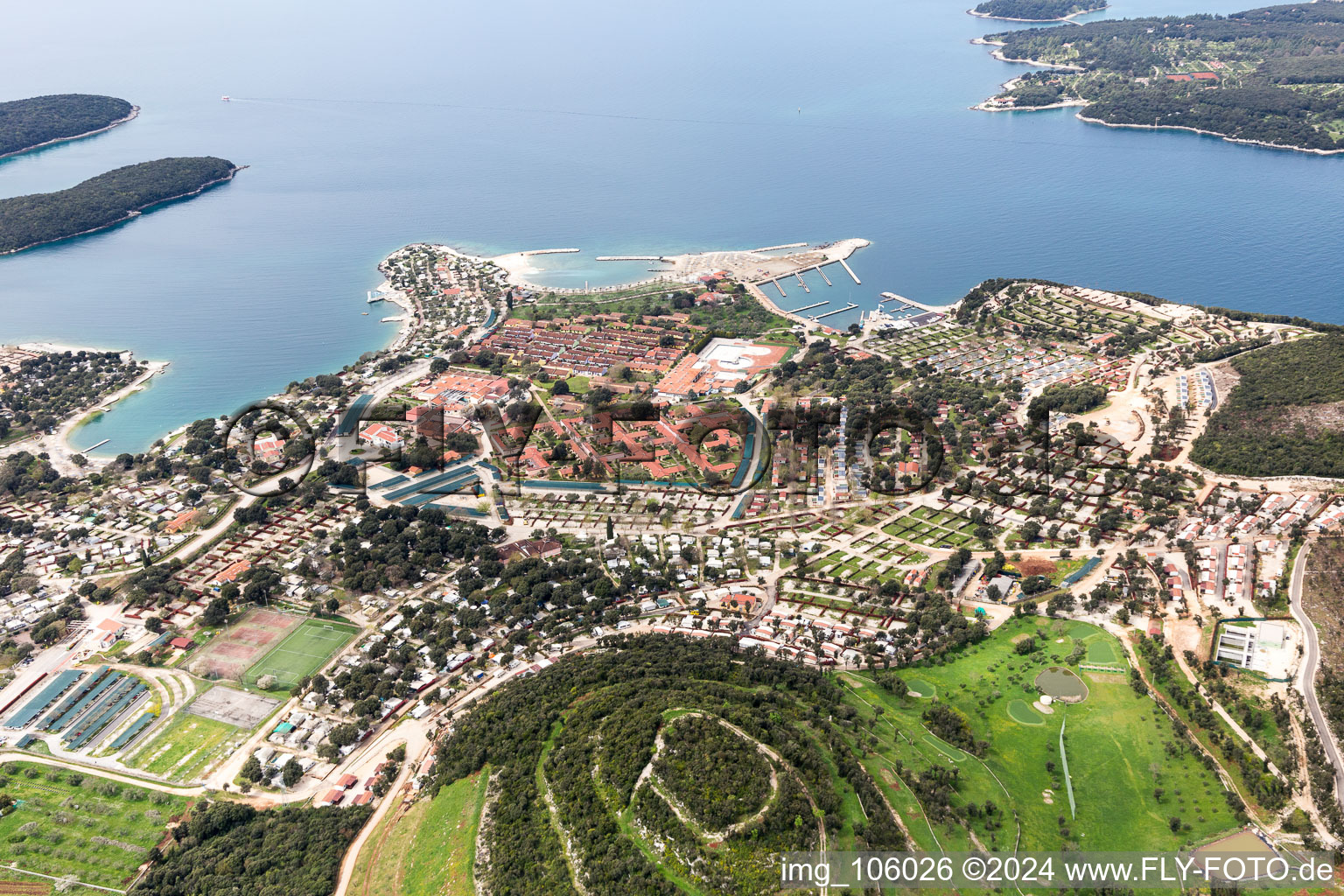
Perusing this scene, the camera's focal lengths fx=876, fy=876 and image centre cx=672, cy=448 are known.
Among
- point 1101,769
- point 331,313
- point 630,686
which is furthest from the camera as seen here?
point 331,313

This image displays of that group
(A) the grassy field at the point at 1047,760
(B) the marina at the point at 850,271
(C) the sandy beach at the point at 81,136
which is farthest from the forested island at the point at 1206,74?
(C) the sandy beach at the point at 81,136

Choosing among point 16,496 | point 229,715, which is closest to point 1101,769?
point 229,715

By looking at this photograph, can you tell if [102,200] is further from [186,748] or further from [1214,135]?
[1214,135]

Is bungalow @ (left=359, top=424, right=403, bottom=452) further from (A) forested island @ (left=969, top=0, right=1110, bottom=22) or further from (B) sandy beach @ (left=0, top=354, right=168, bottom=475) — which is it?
(A) forested island @ (left=969, top=0, right=1110, bottom=22)

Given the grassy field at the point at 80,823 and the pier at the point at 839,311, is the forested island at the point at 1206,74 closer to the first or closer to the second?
the pier at the point at 839,311

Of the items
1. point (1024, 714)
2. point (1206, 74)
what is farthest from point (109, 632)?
point (1206, 74)

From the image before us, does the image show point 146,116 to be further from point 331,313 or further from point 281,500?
point 281,500
